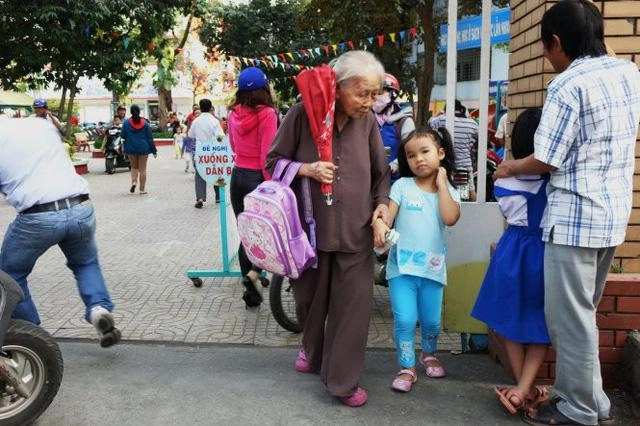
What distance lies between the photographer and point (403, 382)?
3434mm

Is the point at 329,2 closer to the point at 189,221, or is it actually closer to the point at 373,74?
the point at 189,221

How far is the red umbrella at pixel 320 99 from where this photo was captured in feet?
9.87

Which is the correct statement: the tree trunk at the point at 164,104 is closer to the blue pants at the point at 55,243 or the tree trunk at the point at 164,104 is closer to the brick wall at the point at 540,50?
the blue pants at the point at 55,243

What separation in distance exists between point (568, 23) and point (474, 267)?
171 cm

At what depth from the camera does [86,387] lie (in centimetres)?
355

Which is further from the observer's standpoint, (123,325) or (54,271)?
(54,271)

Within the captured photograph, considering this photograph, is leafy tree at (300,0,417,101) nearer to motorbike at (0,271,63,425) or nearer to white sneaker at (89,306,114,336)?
white sneaker at (89,306,114,336)

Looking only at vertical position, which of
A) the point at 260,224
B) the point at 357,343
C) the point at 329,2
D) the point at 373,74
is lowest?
the point at 357,343

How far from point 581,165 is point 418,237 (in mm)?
1005

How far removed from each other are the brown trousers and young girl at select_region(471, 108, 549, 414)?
647mm

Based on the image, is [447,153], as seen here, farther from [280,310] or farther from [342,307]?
[280,310]

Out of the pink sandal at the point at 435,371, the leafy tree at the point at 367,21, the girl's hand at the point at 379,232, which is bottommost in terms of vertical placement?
the pink sandal at the point at 435,371

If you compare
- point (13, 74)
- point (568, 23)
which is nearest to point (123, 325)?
point (568, 23)

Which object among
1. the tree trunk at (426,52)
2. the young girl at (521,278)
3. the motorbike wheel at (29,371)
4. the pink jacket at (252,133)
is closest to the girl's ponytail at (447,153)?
the young girl at (521,278)
